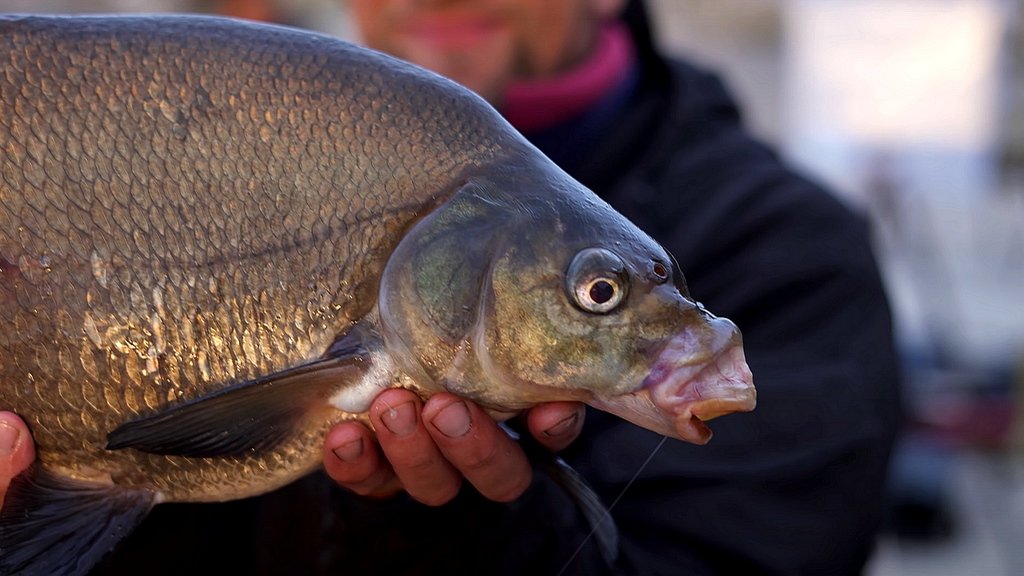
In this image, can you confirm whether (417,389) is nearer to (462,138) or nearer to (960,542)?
(462,138)

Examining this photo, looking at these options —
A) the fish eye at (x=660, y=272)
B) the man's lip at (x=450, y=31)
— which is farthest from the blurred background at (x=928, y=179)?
the fish eye at (x=660, y=272)

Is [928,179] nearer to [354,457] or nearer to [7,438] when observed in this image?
[354,457]

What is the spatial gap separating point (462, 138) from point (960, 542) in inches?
192

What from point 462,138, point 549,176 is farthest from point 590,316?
point 462,138

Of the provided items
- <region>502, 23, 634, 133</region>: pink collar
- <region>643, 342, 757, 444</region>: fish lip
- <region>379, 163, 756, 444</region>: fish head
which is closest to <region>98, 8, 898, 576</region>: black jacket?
<region>502, 23, 634, 133</region>: pink collar

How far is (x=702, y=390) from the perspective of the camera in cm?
133

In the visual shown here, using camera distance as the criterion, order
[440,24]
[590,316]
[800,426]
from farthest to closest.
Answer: [440,24] < [800,426] < [590,316]

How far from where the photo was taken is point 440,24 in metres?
3.17

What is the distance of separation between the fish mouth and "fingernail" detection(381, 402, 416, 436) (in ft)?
0.96

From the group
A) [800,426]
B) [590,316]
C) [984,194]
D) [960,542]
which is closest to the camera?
[590,316]

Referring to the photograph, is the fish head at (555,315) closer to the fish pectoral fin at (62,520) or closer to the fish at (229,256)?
the fish at (229,256)

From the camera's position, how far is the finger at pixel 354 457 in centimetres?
147

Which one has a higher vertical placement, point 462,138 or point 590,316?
point 462,138

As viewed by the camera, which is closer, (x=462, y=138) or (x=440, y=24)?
(x=462, y=138)
